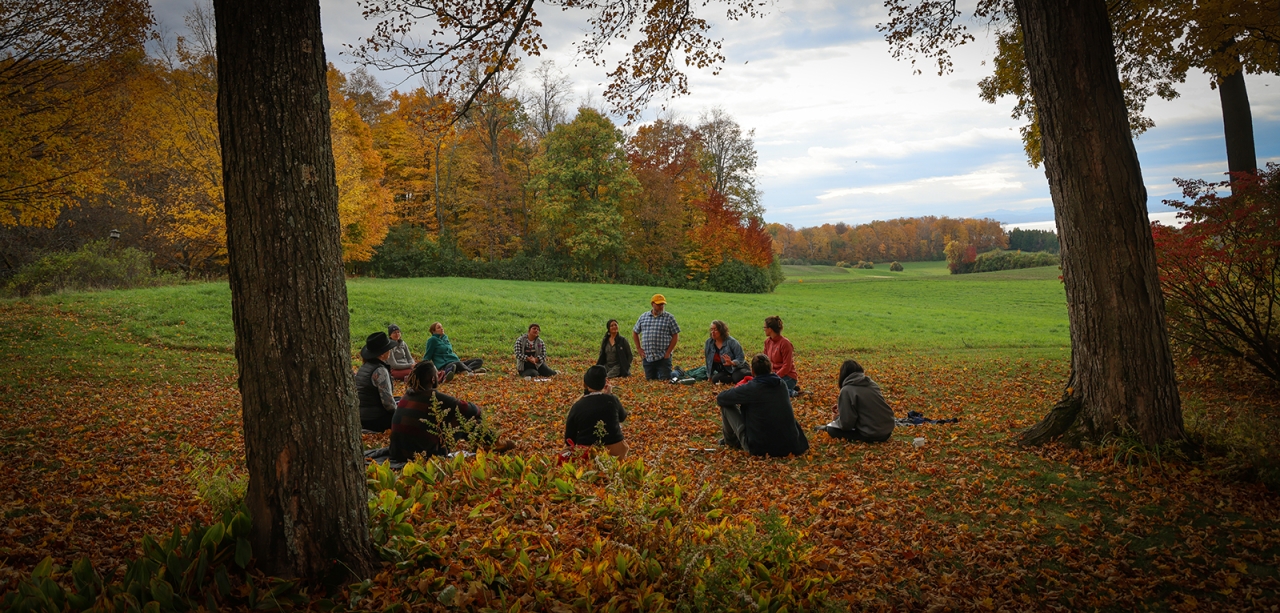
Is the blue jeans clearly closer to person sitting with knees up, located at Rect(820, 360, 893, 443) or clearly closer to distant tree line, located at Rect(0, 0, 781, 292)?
person sitting with knees up, located at Rect(820, 360, 893, 443)

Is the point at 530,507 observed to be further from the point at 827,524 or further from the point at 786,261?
the point at 786,261

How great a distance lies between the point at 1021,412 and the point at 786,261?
81.2 m

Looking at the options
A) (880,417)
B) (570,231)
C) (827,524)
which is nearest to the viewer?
(827,524)

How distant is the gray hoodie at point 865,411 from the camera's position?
24.6 feet

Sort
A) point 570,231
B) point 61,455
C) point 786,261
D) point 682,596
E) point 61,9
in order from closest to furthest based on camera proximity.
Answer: point 682,596, point 61,455, point 61,9, point 570,231, point 786,261

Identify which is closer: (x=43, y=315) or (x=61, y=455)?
(x=61, y=455)

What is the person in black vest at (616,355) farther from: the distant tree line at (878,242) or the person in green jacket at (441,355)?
the distant tree line at (878,242)

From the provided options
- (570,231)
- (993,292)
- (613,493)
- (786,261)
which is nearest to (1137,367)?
(613,493)

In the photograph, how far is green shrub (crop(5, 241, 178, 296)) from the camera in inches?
829

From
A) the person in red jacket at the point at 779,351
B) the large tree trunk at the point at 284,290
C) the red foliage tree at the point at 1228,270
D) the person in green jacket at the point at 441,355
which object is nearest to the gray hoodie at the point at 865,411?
the person in red jacket at the point at 779,351

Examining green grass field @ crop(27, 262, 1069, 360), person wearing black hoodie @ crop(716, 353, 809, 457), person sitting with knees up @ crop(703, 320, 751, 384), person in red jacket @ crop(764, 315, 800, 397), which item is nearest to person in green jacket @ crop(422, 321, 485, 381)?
green grass field @ crop(27, 262, 1069, 360)

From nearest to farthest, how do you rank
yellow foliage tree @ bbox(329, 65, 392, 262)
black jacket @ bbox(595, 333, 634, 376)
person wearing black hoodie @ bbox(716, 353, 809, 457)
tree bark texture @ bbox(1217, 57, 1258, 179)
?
person wearing black hoodie @ bbox(716, 353, 809, 457) < tree bark texture @ bbox(1217, 57, 1258, 179) < black jacket @ bbox(595, 333, 634, 376) < yellow foliage tree @ bbox(329, 65, 392, 262)

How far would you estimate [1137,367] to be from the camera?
19.4 feet

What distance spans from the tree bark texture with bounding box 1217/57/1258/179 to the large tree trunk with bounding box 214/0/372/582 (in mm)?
14601
